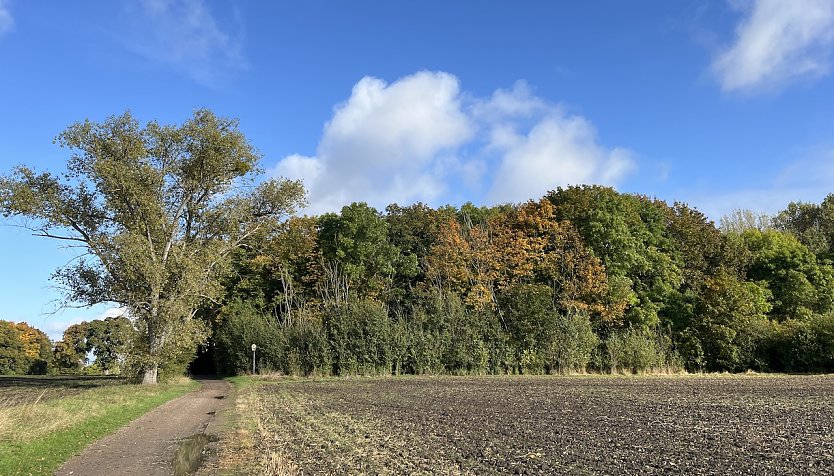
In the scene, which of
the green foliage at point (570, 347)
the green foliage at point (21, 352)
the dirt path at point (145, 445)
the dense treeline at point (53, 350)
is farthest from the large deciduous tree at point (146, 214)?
the green foliage at point (21, 352)

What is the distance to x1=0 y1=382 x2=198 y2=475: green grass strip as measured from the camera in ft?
35.8

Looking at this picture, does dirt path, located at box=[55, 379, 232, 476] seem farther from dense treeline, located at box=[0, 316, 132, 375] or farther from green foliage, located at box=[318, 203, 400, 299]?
dense treeline, located at box=[0, 316, 132, 375]

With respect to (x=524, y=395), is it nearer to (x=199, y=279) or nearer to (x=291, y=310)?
(x=199, y=279)

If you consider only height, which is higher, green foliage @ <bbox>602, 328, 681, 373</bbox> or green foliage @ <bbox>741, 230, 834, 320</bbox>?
green foliage @ <bbox>741, 230, 834, 320</bbox>

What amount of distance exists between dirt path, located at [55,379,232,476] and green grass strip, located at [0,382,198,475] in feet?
0.87

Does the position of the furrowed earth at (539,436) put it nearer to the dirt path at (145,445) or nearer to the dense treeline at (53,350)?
the dirt path at (145,445)

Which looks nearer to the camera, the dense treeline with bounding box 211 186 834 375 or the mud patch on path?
the mud patch on path

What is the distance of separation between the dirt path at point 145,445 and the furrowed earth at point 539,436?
1301 mm

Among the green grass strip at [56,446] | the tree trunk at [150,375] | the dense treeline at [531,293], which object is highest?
the dense treeline at [531,293]

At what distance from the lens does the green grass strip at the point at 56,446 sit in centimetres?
1091

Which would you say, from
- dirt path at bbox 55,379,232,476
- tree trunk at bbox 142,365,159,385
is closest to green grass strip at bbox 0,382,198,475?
dirt path at bbox 55,379,232,476

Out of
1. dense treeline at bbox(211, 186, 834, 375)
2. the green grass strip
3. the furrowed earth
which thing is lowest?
the furrowed earth

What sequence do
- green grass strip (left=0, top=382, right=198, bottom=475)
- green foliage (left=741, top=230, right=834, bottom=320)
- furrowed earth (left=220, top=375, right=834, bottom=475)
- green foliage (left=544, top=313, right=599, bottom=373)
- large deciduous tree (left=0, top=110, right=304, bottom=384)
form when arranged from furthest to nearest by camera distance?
green foliage (left=741, top=230, right=834, bottom=320)
green foliage (left=544, top=313, right=599, bottom=373)
large deciduous tree (left=0, top=110, right=304, bottom=384)
green grass strip (left=0, top=382, right=198, bottom=475)
furrowed earth (left=220, top=375, right=834, bottom=475)

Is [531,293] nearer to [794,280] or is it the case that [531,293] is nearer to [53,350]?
[794,280]
